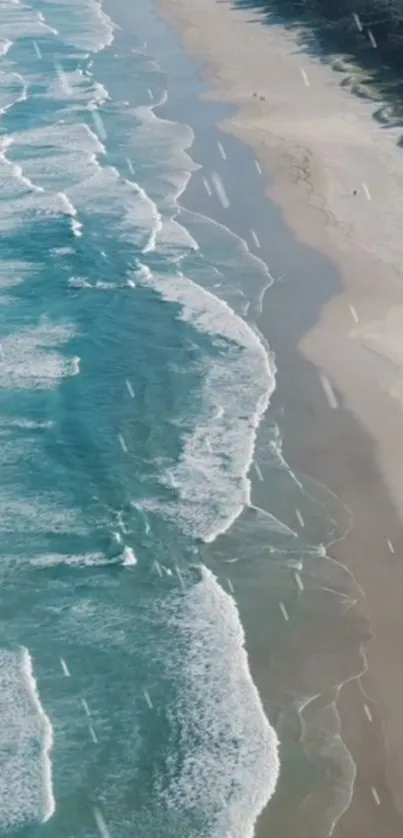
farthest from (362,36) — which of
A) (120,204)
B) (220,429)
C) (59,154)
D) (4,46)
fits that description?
(220,429)

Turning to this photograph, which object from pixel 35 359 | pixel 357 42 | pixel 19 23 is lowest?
pixel 19 23

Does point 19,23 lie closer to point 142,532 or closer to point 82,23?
point 82,23

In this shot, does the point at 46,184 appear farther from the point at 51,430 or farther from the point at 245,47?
the point at 245,47

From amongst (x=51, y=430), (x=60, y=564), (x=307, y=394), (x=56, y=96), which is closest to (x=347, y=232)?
Answer: (x=307, y=394)

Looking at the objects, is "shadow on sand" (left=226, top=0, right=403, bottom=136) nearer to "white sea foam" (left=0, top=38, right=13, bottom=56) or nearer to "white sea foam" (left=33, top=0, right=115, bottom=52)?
"white sea foam" (left=33, top=0, right=115, bottom=52)

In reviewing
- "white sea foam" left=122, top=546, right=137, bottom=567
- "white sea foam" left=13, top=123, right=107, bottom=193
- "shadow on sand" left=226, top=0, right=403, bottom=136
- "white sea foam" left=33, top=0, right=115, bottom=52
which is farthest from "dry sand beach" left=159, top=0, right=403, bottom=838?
"white sea foam" left=13, top=123, right=107, bottom=193

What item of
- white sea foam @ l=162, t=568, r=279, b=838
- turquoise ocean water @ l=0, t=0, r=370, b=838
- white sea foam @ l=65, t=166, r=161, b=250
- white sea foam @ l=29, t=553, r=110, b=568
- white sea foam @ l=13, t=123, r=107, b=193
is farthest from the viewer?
white sea foam @ l=13, t=123, r=107, b=193
